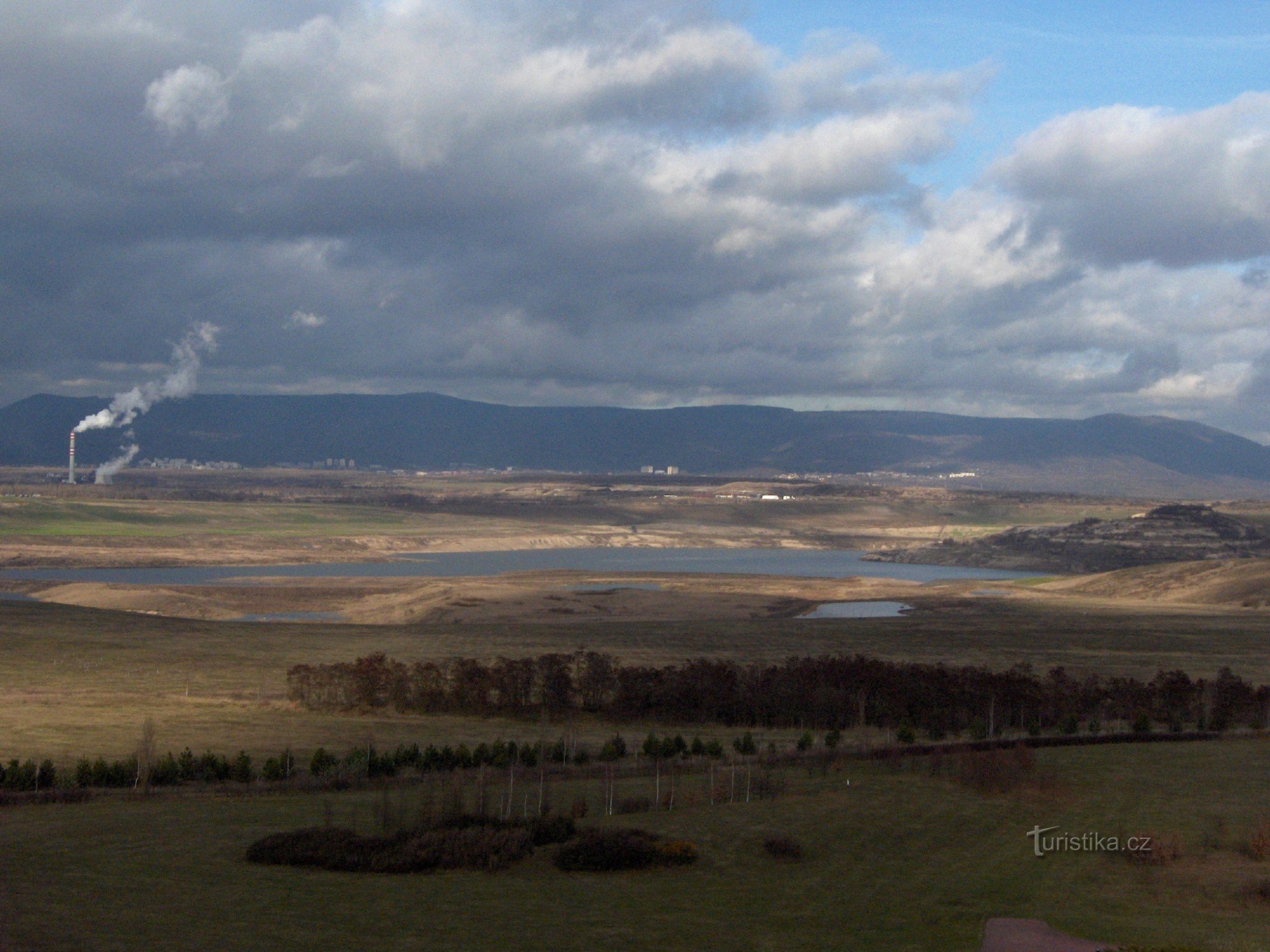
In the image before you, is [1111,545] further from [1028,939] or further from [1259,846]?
[1028,939]

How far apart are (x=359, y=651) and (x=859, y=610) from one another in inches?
1682

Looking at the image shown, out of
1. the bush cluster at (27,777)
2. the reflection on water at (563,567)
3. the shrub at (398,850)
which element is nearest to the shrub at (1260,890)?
the shrub at (398,850)

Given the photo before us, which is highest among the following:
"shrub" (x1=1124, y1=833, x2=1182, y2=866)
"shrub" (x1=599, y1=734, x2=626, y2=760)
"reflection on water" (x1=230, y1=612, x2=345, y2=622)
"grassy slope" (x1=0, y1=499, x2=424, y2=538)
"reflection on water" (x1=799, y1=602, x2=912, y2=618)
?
"grassy slope" (x1=0, y1=499, x2=424, y2=538)

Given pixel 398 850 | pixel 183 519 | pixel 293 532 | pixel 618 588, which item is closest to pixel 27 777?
pixel 398 850

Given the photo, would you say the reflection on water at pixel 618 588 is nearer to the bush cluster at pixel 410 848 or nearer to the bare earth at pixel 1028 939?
the bush cluster at pixel 410 848

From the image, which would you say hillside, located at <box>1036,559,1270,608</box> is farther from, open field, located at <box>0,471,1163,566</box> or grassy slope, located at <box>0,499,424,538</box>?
grassy slope, located at <box>0,499,424,538</box>

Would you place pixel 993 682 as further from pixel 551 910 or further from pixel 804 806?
pixel 551 910

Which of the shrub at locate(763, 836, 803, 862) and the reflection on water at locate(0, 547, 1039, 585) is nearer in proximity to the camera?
the shrub at locate(763, 836, 803, 862)

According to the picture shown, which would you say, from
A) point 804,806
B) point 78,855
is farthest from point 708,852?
point 78,855

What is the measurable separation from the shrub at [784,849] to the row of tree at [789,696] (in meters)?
18.2

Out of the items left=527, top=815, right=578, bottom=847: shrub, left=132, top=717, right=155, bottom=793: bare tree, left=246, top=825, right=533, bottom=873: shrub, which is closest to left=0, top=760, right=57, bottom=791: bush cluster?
left=132, top=717, right=155, bottom=793: bare tree

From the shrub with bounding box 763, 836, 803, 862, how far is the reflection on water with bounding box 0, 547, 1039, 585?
286 ft

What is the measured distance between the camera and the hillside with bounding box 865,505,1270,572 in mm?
140250

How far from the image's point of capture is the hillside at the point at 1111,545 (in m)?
140
